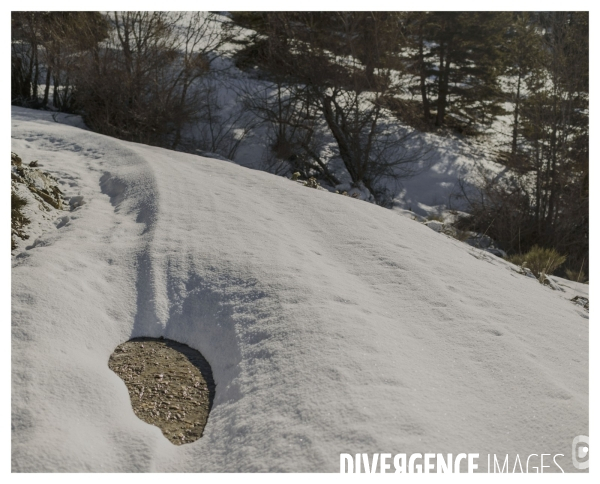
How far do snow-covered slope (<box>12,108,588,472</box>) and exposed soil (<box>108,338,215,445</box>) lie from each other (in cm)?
8

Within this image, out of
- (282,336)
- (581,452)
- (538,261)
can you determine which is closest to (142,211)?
(282,336)

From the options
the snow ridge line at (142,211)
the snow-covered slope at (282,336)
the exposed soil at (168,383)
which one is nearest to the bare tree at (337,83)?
the snow ridge line at (142,211)

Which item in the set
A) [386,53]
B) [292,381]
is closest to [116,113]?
[386,53]

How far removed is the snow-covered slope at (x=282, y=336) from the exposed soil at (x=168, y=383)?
77 millimetres

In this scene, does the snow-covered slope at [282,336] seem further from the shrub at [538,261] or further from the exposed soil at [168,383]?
the shrub at [538,261]

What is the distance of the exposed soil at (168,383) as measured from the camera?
2756mm

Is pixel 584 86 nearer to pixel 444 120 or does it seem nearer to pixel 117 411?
pixel 444 120

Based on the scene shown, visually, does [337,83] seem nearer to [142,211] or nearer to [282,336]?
[142,211]

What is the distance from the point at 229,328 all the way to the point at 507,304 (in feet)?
7.11

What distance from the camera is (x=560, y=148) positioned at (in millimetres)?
12250

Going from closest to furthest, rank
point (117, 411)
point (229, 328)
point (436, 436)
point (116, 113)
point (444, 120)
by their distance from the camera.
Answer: point (436, 436) < point (117, 411) < point (229, 328) < point (116, 113) < point (444, 120)

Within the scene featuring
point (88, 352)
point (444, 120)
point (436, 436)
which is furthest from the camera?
point (444, 120)

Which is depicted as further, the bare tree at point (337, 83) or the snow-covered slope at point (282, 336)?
the bare tree at point (337, 83)

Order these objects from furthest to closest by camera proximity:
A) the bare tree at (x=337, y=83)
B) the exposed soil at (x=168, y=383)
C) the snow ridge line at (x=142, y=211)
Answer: the bare tree at (x=337, y=83) < the snow ridge line at (x=142, y=211) < the exposed soil at (x=168, y=383)
